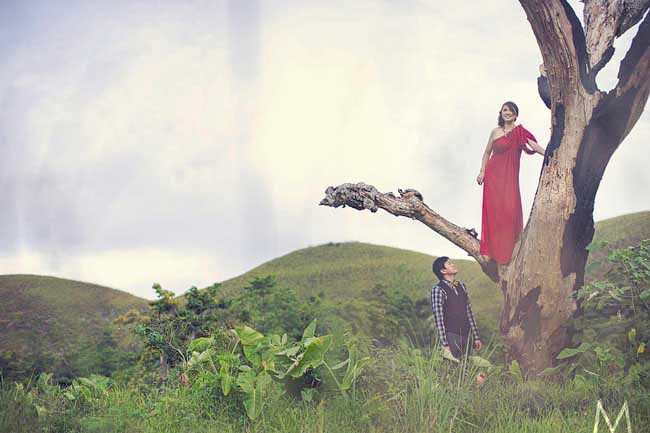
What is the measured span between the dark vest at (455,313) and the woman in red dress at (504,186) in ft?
2.93

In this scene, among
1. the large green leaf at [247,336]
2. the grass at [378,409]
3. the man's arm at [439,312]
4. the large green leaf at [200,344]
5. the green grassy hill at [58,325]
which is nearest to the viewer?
the grass at [378,409]

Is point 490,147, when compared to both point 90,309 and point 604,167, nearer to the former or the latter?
point 604,167

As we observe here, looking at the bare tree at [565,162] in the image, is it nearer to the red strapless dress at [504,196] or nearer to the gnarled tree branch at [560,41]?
the gnarled tree branch at [560,41]

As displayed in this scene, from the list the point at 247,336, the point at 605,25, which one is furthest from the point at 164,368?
the point at 605,25

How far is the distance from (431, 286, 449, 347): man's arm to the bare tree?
2.92 feet

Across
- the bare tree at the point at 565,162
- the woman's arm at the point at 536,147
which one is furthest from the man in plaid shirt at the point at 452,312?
the woman's arm at the point at 536,147

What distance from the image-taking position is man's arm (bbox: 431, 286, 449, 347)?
6.81m

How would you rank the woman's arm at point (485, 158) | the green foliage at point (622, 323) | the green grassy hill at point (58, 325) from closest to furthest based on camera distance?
1. the green foliage at point (622, 323)
2. the woman's arm at point (485, 158)
3. the green grassy hill at point (58, 325)

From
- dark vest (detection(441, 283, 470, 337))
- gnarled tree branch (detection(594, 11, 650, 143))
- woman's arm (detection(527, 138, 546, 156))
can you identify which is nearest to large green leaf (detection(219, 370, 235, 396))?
dark vest (detection(441, 283, 470, 337))

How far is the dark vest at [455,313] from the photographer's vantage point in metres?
7.00

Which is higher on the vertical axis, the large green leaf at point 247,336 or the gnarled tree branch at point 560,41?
the gnarled tree branch at point 560,41

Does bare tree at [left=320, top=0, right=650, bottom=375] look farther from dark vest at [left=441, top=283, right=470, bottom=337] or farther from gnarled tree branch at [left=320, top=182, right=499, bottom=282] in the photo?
dark vest at [left=441, top=283, right=470, bottom=337]

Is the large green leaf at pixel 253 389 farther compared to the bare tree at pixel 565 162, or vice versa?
the bare tree at pixel 565 162

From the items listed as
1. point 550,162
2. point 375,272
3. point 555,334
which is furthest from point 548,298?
point 375,272
